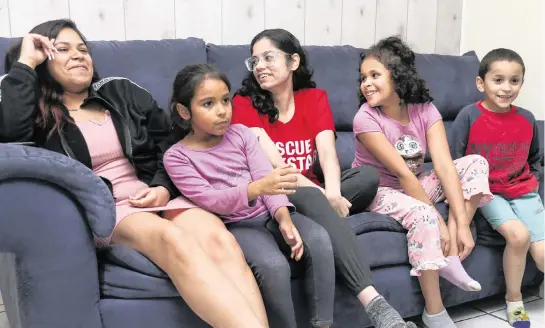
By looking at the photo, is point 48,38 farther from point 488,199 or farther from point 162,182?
point 488,199

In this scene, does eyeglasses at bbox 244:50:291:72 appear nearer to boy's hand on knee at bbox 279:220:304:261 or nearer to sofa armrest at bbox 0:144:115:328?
boy's hand on knee at bbox 279:220:304:261

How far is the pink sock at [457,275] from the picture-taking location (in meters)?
1.61

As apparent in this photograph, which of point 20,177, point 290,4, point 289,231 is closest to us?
point 20,177

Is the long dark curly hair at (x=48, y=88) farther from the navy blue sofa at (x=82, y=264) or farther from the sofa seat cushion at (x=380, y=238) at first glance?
the sofa seat cushion at (x=380, y=238)

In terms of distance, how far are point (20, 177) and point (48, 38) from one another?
56cm

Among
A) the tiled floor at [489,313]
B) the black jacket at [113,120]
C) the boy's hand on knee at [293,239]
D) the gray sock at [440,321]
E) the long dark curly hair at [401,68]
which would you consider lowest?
the tiled floor at [489,313]

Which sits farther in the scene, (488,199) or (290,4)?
(290,4)

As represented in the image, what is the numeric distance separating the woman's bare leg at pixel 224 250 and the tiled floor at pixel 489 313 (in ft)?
2.47

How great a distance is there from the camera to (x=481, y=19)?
2.91 meters

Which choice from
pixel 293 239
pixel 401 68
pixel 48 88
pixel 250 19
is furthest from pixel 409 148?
pixel 48 88

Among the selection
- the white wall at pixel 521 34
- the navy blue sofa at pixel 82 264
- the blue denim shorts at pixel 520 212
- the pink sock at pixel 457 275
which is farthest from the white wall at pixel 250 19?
the pink sock at pixel 457 275

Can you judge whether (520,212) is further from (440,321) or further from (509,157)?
(440,321)

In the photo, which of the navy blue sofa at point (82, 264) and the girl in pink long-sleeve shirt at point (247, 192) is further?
the girl in pink long-sleeve shirt at point (247, 192)

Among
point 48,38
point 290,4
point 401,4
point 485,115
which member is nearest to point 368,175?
point 485,115
